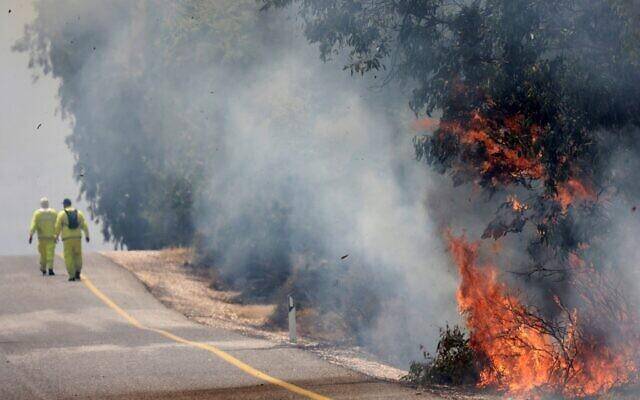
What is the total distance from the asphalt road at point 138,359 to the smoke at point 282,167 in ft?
11.1

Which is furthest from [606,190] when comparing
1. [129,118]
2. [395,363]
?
[129,118]

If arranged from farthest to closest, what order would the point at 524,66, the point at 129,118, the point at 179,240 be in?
the point at 129,118 → the point at 179,240 → the point at 524,66

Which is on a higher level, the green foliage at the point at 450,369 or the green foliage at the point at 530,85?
the green foliage at the point at 530,85

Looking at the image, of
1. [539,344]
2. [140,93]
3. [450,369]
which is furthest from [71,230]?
[539,344]

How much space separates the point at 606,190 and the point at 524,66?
1627 mm

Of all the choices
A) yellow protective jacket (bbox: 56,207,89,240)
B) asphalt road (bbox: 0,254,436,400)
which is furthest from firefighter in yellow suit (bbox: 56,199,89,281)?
asphalt road (bbox: 0,254,436,400)

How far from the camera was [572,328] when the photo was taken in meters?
13.1

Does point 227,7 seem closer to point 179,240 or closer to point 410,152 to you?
point 410,152

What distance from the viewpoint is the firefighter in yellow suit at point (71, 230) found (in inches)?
1058

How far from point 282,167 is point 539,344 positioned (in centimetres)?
1169

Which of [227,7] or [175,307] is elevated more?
[227,7]

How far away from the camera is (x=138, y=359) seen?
51.4 feet

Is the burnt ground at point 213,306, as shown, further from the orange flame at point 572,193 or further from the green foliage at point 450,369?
the orange flame at point 572,193

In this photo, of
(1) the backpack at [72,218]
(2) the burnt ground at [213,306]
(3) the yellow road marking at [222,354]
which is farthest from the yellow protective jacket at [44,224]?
(3) the yellow road marking at [222,354]
